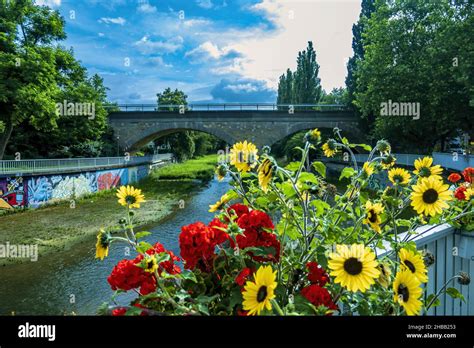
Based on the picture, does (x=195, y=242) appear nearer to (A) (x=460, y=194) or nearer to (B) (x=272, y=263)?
(B) (x=272, y=263)

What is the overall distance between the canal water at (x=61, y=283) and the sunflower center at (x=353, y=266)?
225 inches

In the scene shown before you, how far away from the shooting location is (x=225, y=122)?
31.6 m

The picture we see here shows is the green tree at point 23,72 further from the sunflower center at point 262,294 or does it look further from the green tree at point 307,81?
the green tree at point 307,81

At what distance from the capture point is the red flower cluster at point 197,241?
1.26m

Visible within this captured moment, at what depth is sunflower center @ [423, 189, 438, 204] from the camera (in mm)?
1371

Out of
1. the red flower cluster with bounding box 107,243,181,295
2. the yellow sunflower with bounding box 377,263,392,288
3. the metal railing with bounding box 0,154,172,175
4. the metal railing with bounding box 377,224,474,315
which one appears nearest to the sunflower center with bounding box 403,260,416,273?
the yellow sunflower with bounding box 377,263,392,288

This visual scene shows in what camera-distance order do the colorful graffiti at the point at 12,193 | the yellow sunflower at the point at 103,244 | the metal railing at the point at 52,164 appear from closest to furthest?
the yellow sunflower at the point at 103,244 → the colorful graffiti at the point at 12,193 → the metal railing at the point at 52,164

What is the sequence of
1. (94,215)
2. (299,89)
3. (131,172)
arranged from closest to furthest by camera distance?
(94,215) → (131,172) → (299,89)

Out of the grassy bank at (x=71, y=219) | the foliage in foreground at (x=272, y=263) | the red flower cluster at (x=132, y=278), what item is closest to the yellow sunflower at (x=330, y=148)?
the foliage in foreground at (x=272, y=263)

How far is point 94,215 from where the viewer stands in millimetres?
14945

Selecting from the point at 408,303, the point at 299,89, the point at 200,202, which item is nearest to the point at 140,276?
the point at 408,303

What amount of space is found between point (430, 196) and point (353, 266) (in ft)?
1.82

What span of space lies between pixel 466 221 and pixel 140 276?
7.64 ft
